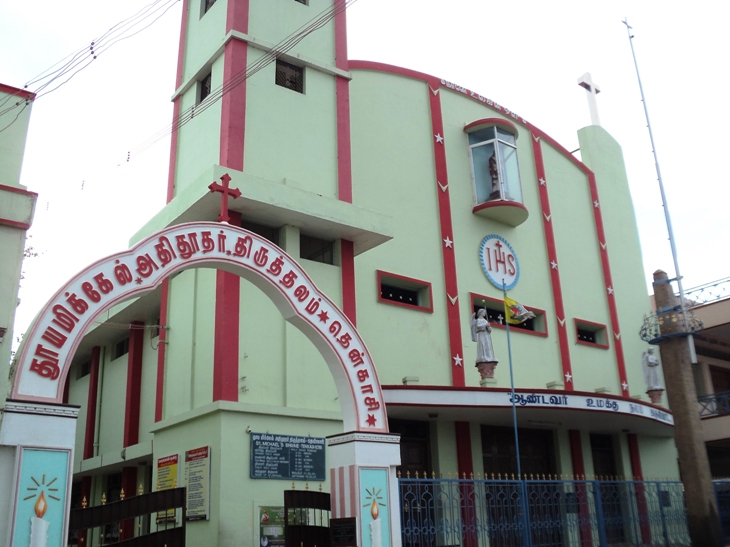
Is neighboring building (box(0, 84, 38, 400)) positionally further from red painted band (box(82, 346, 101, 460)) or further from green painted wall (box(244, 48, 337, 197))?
red painted band (box(82, 346, 101, 460))

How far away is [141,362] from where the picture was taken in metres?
17.3

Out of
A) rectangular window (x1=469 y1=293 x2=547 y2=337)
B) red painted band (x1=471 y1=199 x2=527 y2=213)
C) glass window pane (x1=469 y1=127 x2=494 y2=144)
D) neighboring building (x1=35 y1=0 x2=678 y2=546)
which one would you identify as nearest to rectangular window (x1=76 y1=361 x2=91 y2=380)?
neighboring building (x1=35 y1=0 x2=678 y2=546)

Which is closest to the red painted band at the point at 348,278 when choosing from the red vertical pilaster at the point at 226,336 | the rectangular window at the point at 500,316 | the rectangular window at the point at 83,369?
the red vertical pilaster at the point at 226,336

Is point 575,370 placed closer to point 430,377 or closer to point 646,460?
point 646,460

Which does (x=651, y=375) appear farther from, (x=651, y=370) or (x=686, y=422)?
(x=686, y=422)

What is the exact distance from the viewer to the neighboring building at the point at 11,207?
28.5ft

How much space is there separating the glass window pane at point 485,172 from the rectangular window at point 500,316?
2609mm

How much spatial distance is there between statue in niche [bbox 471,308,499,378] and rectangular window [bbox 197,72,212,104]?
756 centimetres

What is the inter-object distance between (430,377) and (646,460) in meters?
8.12

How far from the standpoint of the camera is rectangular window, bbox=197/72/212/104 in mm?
15555

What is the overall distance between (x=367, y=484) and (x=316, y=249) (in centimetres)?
623

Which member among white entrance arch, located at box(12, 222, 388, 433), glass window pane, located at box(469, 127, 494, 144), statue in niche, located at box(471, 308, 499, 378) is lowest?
white entrance arch, located at box(12, 222, 388, 433)

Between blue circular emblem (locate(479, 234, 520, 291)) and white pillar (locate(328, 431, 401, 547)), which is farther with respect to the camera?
blue circular emblem (locate(479, 234, 520, 291))

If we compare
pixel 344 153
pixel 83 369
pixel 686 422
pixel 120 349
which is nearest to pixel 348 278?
pixel 344 153
